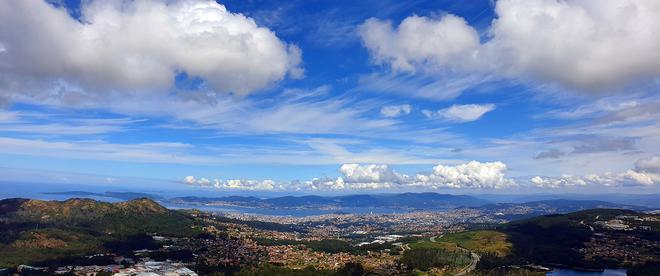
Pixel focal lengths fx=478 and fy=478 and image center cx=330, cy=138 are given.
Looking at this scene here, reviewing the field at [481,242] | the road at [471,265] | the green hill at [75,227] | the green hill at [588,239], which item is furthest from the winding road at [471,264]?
the green hill at [75,227]

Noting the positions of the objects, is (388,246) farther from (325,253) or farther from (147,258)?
(147,258)

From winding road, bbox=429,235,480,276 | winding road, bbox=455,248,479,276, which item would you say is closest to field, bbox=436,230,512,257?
winding road, bbox=429,235,480,276

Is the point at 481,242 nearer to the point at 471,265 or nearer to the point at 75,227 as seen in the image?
the point at 471,265

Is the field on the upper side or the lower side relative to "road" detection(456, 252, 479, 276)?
upper

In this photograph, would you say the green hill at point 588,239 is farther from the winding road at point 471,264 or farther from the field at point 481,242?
the winding road at point 471,264

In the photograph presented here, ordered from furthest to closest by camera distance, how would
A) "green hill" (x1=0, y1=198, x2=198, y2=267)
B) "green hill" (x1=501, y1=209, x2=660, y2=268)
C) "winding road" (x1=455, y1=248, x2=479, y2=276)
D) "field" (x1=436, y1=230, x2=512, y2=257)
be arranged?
"field" (x1=436, y1=230, x2=512, y2=257)
"green hill" (x1=501, y1=209, x2=660, y2=268)
"green hill" (x1=0, y1=198, x2=198, y2=267)
"winding road" (x1=455, y1=248, x2=479, y2=276)

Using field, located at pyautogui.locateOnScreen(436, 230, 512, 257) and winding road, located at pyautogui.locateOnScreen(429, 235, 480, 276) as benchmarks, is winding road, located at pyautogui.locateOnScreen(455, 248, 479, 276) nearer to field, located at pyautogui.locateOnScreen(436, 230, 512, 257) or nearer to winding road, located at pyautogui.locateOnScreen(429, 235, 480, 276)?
winding road, located at pyautogui.locateOnScreen(429, 235, 480, 276)

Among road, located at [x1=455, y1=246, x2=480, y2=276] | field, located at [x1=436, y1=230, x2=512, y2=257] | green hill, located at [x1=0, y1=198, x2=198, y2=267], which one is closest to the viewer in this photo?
road, located at [x1=455, y1=246, x2=480, y2=276]

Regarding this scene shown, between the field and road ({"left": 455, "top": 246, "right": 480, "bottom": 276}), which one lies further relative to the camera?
the field
